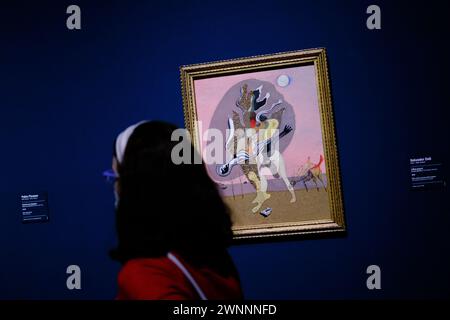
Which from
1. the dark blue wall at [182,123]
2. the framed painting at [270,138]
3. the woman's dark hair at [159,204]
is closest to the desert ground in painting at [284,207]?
the framed painting at [270,138]

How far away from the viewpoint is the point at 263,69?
7.30 feet

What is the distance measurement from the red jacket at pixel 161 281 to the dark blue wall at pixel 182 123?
45.7 inches

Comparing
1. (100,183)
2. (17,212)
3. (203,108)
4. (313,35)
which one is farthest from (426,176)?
(17,212)

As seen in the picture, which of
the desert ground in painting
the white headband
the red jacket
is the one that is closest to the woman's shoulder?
the red jacket

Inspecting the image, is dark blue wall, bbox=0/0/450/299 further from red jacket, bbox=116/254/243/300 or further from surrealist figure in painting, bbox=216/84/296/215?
red jacket, bbox=116/254/243/300

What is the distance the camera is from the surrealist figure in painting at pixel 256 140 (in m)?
2.21

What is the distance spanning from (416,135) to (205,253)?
4.74 ft

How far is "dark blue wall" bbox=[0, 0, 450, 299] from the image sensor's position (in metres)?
2.16

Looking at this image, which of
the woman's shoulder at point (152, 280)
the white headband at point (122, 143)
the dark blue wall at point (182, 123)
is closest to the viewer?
the woman's shoulder at point (152, 280)

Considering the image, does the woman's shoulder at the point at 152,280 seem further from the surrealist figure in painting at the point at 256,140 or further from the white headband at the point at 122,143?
the surrealist figure in painting at the point at 256,140

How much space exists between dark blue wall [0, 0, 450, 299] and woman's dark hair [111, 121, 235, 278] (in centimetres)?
114

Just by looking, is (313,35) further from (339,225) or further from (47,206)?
(47,206)

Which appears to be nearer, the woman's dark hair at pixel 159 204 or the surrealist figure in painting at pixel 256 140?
the woman's dark hair at pixel 159 204

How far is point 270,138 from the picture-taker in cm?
222
